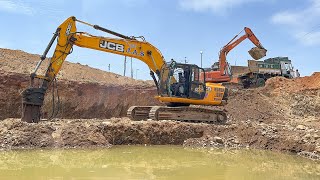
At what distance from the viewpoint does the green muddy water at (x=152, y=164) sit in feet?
25.4

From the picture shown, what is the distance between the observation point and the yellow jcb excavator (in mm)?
13781

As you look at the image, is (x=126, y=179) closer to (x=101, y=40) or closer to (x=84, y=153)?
(x=84, y=153)

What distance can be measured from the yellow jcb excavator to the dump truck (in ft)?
44.0

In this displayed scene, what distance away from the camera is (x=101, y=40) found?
14.3 m

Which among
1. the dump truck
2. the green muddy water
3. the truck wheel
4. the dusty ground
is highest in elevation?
the dump truck

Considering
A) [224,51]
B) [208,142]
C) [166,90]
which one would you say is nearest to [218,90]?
[166,90]

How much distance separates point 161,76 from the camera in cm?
1570

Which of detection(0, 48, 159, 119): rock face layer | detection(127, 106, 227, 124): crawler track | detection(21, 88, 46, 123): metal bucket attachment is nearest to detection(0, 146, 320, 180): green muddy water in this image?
detection(21, 88, 46, 123): metal bucket attachment

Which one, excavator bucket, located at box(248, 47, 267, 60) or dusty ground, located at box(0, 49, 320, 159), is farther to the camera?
excavator bucket, located at box(248, 47, 267, 60)

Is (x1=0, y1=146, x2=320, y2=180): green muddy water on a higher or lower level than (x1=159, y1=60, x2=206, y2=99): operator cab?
lower

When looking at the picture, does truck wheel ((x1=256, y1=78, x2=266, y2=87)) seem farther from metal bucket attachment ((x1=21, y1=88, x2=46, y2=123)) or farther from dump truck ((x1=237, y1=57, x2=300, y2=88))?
metal bucket attachment ((x1=21, y1=88, x2=46, y2=123))

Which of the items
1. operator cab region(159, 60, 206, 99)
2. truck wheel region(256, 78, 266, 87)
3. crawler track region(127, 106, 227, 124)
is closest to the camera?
crawler track region(127, 106, 227, 124)

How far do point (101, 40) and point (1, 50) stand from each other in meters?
18.9

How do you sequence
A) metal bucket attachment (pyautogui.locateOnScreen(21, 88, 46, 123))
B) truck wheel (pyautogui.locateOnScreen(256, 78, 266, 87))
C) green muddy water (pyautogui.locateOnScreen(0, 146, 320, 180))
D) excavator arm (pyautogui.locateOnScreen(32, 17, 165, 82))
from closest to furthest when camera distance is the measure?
1. green muddy water (pyautogui.locateOnScreen(0, 146, 320, 180))
2. metal bucket attachment (pyautogui.locateOnScreen(21, 88, 46, 123))
3. excavator arm (pyautogui.locateOnScreen(32, 17, 165, 82))
4. truck wheel (pyautogui.locateOnScreen(256, 78, 266, 87))
